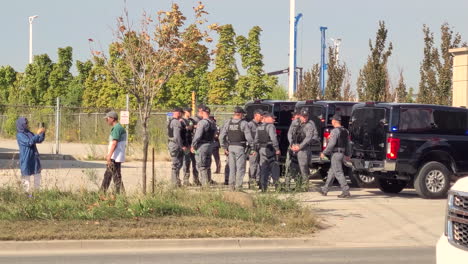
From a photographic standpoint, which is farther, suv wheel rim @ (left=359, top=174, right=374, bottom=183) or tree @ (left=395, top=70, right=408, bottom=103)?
tree @ (left=395, top=70, right=408, bottom=103)

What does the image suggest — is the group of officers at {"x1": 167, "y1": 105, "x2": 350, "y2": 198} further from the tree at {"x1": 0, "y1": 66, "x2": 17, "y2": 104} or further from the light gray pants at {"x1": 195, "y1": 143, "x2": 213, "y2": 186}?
the tree at {"x1": 0, "y1": 66, "x2": 17, "y2": 104}

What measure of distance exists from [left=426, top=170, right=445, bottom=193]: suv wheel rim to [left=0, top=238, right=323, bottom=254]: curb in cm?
611

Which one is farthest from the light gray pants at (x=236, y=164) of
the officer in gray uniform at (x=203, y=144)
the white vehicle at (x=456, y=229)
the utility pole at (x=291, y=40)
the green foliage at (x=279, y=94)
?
the green foliage at (x=279, y=94)

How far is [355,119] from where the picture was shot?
1750 centimetres

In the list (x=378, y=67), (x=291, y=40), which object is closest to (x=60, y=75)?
(x=291, y=40)

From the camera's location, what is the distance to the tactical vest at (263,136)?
16656 millimetres

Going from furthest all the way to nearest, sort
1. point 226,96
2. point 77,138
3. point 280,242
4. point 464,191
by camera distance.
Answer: point 226,96 < point 77,138 < point 280,242 < point 464,191

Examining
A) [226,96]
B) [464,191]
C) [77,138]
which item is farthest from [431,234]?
[226,96]

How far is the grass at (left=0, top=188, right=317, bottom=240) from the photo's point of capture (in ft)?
37.1

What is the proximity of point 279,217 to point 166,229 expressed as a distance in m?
2.04

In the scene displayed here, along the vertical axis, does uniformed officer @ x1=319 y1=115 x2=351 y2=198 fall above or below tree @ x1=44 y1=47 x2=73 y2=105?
below

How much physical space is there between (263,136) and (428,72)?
47.1 ft

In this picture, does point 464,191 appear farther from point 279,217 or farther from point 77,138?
point 77,138

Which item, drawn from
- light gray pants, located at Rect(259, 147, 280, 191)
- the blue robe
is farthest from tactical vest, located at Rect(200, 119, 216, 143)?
the blue robe
